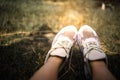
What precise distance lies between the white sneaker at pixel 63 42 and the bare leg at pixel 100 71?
1.11 ft

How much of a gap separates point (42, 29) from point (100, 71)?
47.7 inches

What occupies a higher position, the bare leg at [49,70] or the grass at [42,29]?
the grass at [42,29]

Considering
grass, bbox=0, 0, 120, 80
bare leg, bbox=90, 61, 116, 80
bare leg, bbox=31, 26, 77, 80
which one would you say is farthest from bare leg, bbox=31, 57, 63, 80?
bare leg, bbox=90, 61, 116, 80

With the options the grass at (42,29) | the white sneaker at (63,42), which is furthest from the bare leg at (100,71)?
the white sneaker at (63,42)

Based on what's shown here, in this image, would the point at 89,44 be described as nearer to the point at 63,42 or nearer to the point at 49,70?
the point at 63,42

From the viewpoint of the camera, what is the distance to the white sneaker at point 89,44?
1816 millimetres

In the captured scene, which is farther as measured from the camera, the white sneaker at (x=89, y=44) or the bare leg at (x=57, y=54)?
the white sneaker at (x=89, y=44)

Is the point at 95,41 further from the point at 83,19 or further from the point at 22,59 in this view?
the point at 22,59

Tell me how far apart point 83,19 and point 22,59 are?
1.21 meters

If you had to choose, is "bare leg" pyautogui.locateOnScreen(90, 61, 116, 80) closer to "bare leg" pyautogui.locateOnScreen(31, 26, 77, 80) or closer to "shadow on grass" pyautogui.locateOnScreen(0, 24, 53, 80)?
"bare leg" pyautogui.locateOnScreen(31, 26, 77, 80)

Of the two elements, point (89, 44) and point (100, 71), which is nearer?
point (100, 71)

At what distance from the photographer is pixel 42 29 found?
2520 millimetres

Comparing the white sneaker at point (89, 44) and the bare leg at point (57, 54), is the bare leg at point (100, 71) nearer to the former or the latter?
the white sneaker at point (89, 44)

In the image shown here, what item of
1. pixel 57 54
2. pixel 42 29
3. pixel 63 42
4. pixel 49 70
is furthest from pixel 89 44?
pixel 42 29
